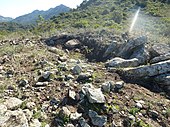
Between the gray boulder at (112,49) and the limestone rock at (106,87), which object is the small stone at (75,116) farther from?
the gray boulder at (112,49)

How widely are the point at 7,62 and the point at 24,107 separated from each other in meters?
3.42

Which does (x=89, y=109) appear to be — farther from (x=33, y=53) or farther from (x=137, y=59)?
(x=33, y=53)

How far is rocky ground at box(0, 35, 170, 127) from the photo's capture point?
16.8 ft

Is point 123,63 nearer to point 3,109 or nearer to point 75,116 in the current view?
point 75,116

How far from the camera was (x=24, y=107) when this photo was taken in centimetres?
521

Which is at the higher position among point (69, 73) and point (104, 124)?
point (69, 73)

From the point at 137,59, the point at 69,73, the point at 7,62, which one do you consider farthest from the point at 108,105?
the point at 7,62

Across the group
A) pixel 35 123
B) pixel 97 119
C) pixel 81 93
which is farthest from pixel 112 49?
pixel 35 123

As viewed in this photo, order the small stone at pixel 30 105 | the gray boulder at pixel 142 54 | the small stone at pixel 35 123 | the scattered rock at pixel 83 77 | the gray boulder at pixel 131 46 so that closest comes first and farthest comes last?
the small stone at pixel 35 123
the small stone at pixel 30 105
the scattered rock at pixel 83 77
the gray boulder at pixel 142 54
the gray boulder at pixel 131 46

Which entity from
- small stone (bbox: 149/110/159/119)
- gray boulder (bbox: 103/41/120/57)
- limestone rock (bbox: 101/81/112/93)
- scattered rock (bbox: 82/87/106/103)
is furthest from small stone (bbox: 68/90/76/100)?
gray boulder (bbox: 103/41/120/57)

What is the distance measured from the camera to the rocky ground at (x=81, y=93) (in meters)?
5.11

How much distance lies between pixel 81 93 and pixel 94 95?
364mm

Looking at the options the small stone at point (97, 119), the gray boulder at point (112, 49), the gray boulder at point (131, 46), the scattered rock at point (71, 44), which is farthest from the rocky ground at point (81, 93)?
the scattered rock at point (71, 44)

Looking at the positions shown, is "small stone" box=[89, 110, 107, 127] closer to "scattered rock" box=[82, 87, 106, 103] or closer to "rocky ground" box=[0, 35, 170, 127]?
"rocky ground" box=[0, 35, 170, 127]
